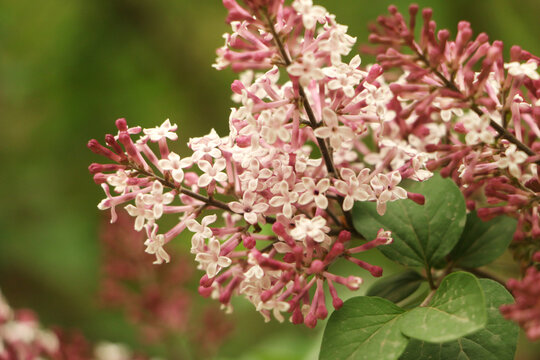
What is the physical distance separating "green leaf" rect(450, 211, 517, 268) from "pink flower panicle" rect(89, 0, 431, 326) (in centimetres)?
19

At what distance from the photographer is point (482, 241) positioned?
3.34 feet

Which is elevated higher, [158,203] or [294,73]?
[294,73]

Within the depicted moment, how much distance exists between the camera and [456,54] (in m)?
0.84

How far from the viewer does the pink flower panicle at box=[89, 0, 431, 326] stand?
82 cm

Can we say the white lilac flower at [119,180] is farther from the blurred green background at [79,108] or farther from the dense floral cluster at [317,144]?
the blurred green background at [79,108]

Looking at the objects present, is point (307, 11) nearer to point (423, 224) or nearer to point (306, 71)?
point (306, 71)

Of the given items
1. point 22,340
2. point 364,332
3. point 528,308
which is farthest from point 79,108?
point 528,308

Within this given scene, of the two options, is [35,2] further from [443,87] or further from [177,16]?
[443,87]

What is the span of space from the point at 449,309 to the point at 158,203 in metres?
0.48

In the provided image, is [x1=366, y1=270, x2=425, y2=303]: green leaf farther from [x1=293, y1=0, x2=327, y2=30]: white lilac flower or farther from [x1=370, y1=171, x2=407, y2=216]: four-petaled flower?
[x1=293, y1=0, x2=327, y2=30]: white lilac flower

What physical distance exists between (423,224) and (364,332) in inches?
10.5

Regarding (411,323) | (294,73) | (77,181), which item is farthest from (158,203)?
(77,181)

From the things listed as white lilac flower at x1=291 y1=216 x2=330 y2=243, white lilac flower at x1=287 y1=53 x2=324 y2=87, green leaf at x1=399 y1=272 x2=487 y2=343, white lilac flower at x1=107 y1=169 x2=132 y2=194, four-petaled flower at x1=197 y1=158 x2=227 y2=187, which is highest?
white lilac flower at x1=287 y1=53 x2=324 y2=87

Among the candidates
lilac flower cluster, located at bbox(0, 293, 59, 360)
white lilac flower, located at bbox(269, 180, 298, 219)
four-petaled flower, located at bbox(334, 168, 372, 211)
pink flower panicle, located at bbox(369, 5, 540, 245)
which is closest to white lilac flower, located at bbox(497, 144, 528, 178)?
pink flower panicle, located at bbox(369, 5, 540, 245)
